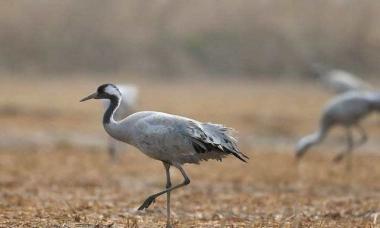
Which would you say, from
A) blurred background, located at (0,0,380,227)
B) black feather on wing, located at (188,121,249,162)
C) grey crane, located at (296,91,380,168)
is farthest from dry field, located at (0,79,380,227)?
black feather on wing, located at (188,121,249,162)

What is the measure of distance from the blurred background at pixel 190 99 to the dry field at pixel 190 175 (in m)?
0.05

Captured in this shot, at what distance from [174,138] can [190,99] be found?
80.1 feet

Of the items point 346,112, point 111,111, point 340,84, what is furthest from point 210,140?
point 340,84

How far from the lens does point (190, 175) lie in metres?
15.7

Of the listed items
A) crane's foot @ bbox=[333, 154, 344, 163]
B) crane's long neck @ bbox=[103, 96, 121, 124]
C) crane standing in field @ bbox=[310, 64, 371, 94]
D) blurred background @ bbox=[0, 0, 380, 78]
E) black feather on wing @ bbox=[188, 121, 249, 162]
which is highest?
blurred background @ bbox=[0, 0, 380, 78]

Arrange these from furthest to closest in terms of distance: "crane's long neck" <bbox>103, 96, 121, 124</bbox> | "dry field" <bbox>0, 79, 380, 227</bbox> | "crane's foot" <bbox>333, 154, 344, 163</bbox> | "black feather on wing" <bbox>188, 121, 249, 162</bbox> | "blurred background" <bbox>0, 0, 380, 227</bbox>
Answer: "crane's foot" <bbox>333, 154, 344, 163</bbox> < "blurred background" <bbox>0, 0, 380, 227</bbox> < "dry field" <bbox>0, 79, 380, 227</bbox> < "crane's long neck" <bbox>103, 96, 121, 124</bbox> < "black feather on wing" <bbox>188, 121, 249, 162</bbox>

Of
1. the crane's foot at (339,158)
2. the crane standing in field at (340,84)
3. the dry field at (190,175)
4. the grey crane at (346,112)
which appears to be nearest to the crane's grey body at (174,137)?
the dry field at (190,175)

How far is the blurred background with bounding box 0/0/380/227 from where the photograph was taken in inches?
449

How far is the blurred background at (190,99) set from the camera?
1141 cm

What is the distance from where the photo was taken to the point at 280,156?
19719 millimetres

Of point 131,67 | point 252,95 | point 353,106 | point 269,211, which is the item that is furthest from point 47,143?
point 131,67

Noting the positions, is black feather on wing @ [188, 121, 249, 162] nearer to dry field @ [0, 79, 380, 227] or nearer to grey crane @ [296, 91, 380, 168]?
dry field @ [0, 79, 380, 227]

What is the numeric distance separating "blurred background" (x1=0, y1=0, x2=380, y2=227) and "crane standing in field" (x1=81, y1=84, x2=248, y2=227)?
0.80 m

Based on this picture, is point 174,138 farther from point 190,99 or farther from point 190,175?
point 190,99
